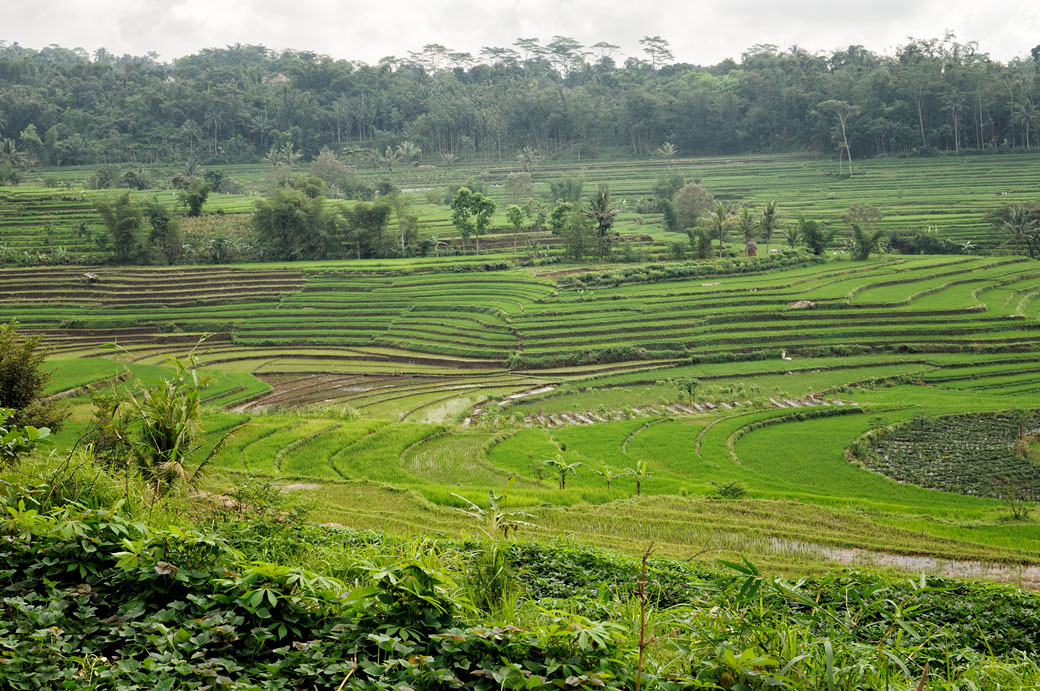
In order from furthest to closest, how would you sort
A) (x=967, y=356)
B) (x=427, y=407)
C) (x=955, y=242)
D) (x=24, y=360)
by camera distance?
1. (x=955, y=242)
2. (x=967, y=356)
3. (x=427, y=407)
4. (x=24, y=360)

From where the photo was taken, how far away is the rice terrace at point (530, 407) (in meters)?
3.51

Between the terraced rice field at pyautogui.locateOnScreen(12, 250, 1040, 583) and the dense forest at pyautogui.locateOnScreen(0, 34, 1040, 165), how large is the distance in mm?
27732

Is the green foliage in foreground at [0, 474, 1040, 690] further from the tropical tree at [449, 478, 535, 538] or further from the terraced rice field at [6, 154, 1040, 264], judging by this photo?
the terraced rice field at [6, 154, 1040, 264]

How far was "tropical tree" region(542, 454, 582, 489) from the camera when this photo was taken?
1270 centimetres

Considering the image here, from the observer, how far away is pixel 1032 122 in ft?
183

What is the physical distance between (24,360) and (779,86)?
72342mm

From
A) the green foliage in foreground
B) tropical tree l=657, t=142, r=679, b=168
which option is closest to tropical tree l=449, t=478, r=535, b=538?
the green foliage in foreground

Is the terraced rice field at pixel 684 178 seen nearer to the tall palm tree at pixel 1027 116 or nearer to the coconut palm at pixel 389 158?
the coconut palm at pixel 389 158

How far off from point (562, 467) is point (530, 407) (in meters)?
10.3

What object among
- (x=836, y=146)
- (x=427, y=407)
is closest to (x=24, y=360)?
(x=427, y=407)

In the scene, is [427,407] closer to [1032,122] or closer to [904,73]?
[1032,122]

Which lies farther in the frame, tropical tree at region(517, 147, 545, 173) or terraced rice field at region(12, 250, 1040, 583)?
tropical tree at region(517, 147, 545, 173)

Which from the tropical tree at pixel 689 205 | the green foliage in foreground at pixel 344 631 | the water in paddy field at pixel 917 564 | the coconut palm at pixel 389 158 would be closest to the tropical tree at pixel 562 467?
the water in paddy field at pixel 917 564

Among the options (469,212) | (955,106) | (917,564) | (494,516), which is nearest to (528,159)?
(469,212)
